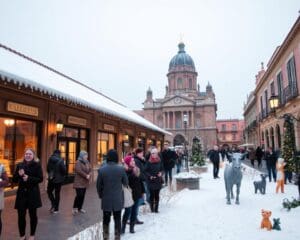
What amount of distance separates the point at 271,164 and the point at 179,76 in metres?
62.1

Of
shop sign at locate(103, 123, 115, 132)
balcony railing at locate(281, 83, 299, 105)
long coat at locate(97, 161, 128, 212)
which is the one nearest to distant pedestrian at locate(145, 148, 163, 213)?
long coat at locate(97, 161, 128, 212)

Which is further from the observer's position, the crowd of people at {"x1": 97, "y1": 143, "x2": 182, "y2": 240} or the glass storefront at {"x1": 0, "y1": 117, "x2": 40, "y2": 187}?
the glass storefront at {"x1": 0, "y1": 117, "x2": 40, "y2": 187}

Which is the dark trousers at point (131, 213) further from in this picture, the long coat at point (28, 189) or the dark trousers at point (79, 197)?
the dark trousers at point (79, 197)

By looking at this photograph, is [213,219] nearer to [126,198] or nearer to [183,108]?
[126,198]

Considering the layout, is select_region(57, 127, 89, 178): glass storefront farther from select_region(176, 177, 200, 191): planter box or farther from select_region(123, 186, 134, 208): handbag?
select_region(123, 186, 134, 208): handbag

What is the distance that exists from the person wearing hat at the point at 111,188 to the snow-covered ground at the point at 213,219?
73 cm

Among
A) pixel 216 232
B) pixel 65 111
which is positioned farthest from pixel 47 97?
pixel 216 232

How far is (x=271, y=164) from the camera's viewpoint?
1364 cm

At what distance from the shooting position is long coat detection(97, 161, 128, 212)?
190 inches

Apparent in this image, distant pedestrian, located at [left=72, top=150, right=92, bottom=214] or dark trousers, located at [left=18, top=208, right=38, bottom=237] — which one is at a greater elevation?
distant pedestrian, located at [left=72, top=150, right=92, bottom=214]

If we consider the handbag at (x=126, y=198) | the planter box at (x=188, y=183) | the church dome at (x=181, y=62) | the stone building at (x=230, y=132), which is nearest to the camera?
the handbag at (x=126, y=198)

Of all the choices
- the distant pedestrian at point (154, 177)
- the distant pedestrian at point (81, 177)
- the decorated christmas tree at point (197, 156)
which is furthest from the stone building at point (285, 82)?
the distant pedestrian at point (81, 177)

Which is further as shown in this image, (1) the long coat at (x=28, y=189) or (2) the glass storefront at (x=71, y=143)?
(2) the glass storefront at (x=71, y=143)

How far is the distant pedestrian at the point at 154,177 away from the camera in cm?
722
